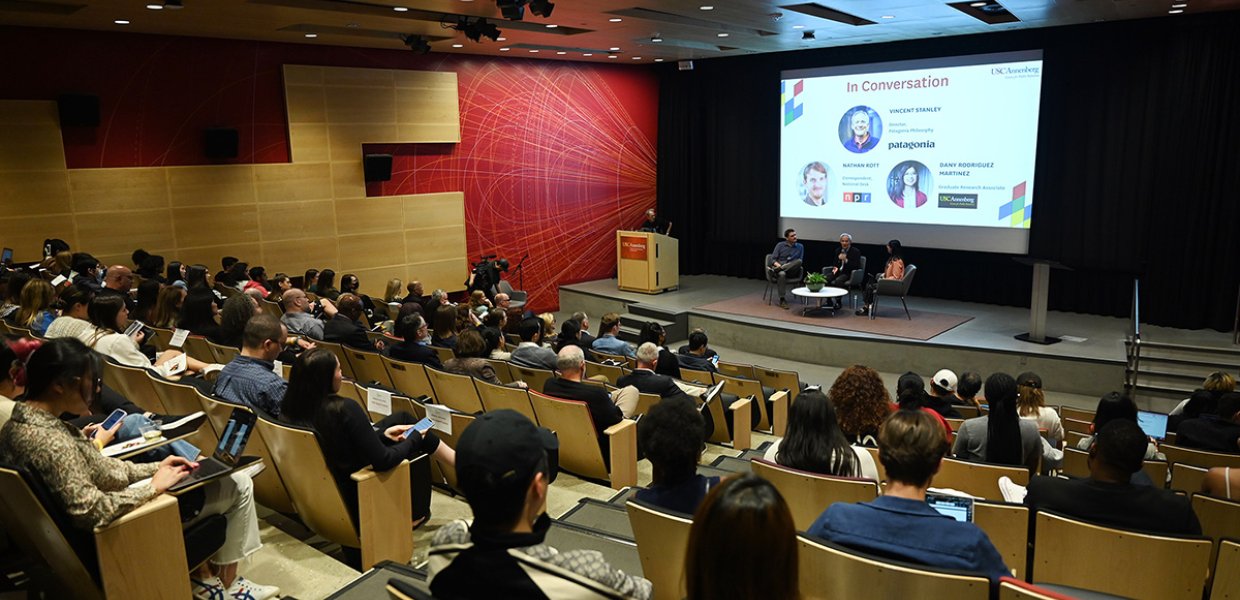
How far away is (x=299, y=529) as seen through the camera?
396 centimetres

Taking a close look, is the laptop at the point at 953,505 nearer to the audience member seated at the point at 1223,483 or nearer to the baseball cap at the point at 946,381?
the audience member seated at the point at 1223,483

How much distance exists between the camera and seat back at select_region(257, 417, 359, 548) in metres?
3.38

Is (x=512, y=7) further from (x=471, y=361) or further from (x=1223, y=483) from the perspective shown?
(x=1223, y=483)

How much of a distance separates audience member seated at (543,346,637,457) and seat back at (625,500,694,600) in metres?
2.00

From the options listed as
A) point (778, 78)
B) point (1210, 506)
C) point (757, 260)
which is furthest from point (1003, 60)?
point (1210, 506)

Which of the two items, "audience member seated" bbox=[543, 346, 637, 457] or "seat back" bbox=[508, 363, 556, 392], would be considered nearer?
"audience member seated" bbox=[543, 346, 637, 457]

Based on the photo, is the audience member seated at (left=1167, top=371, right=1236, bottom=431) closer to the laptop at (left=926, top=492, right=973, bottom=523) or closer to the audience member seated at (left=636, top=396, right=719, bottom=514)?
the laptop at (left=926, top=492, right=973, bottom=523)

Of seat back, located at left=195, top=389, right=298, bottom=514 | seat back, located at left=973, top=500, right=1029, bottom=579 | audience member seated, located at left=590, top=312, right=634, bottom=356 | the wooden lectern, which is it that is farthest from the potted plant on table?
seat back, located at left=195, top=389, right=298, bottom=514

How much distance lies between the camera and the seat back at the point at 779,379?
7.42 m

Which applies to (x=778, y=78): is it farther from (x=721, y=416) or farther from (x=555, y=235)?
(x=721, y=416)

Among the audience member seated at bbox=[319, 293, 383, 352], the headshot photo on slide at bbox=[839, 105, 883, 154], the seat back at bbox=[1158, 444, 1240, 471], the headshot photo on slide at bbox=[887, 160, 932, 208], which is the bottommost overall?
the seat back at bbox=[1158, 444, 1240, 471]

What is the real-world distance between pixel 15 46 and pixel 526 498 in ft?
32.5

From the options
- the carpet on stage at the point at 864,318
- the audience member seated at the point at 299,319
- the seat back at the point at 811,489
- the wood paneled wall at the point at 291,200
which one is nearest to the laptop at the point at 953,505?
the seat back at the point at 811,489

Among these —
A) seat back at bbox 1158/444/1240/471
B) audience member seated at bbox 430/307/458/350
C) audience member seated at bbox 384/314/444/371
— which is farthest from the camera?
audience member seated at bbox 430/307/458/350
